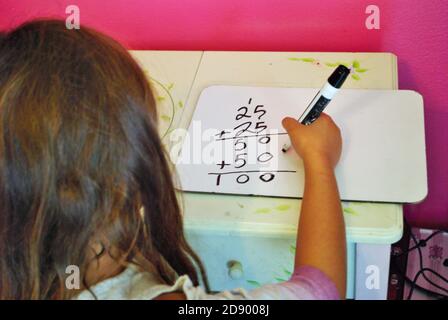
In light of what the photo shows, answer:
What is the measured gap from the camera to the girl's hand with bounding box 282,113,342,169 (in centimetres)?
57

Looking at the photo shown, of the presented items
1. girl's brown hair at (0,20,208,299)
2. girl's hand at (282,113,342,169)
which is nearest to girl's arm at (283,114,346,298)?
girl's hand at (282,113,342,169)

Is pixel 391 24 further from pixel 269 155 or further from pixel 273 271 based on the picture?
pixel 273 271

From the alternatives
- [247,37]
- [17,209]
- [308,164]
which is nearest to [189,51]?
[247,37]

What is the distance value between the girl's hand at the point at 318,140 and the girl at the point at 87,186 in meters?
0.06

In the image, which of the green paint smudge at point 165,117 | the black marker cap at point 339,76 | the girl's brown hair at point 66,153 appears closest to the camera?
the girl's brown hair at point 66,153

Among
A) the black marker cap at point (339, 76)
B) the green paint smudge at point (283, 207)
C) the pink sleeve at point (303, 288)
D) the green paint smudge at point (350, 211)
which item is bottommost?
the pink sleeve at point (303, 288)

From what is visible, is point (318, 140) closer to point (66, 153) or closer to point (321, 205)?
point (321, 205)

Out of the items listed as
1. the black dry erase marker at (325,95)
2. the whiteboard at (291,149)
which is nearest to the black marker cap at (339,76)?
the black dry erase marker at (325,95)

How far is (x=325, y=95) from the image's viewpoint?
0.56m

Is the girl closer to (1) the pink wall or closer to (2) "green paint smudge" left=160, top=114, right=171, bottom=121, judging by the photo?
(2) "green paint smudge" left=160, top=114, right=171, bottom=121

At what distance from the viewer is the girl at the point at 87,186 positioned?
0.41m

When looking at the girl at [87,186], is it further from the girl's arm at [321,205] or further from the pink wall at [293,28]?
the pink wall at [293,28]

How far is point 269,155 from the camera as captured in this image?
612mm

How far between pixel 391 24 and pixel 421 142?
0.28 meters
